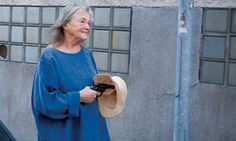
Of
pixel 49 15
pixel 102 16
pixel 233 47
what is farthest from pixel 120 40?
pixel 233 47

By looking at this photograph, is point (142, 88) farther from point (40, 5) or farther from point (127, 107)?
point (40, 5)

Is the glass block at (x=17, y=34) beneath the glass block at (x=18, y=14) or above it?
beneath

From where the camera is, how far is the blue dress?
315 cm

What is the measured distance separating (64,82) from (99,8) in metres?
3.34

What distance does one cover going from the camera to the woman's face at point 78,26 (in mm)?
3293

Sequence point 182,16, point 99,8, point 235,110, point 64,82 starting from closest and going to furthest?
1. point 64,82
2. point 182,16
3. point 235,110
4. point 99,8

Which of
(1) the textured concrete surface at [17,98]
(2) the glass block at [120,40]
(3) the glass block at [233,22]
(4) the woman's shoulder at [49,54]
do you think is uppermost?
(3) the glass block at [233,22]

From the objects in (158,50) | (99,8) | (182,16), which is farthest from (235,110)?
(99,8)

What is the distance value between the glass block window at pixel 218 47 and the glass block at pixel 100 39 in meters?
1.20

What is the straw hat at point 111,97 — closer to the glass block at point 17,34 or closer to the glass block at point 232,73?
the glass block at point 232,73

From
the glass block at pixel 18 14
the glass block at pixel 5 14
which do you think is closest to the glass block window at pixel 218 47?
the glass block at pixel 18 14

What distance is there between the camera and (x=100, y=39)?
646 centimetres

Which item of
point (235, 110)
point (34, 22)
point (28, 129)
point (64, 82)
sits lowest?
point (28, 129)

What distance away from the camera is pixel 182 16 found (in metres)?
4.48
